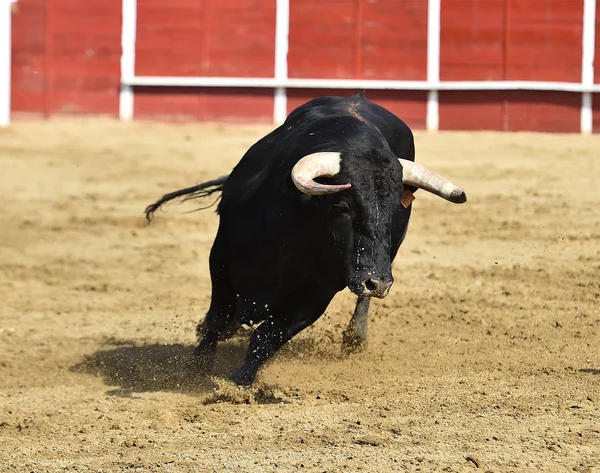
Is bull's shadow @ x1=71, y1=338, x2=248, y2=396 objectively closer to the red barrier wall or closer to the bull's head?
the bull's head

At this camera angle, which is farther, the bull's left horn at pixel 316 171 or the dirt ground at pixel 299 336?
the bull's left horn at pixel 316 171

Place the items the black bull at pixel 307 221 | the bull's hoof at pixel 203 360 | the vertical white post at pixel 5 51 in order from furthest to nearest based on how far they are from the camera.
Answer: the vertical white post at pixel 5 51, the bull's hoof at pixel 203 360, the black bull at pixel 307 221

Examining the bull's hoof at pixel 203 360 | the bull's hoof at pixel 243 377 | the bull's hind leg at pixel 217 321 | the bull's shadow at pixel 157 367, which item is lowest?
the bull's shadow at pixel 157 367

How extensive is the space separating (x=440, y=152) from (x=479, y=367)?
15.9ft

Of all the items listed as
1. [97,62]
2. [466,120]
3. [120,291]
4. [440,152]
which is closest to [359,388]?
[120,291]

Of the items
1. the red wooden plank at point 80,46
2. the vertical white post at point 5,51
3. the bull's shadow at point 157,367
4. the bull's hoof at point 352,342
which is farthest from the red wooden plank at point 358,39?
the bull's hoof at point 352,342

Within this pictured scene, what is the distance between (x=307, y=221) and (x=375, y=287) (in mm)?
457

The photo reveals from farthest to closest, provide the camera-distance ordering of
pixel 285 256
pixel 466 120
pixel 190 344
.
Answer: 1. pixel 466 120
2. pixel 190 344
3. pixel 285 256

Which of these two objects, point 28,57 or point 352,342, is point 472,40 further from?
point 352,342

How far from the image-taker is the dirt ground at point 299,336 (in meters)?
3.40

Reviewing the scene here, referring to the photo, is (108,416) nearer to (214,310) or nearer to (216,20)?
(214,310)

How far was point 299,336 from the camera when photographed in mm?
5336

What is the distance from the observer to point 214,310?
4719 mm

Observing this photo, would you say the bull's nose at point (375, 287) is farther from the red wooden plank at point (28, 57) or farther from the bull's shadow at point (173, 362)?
the red wooden plank at point (28, 57)
